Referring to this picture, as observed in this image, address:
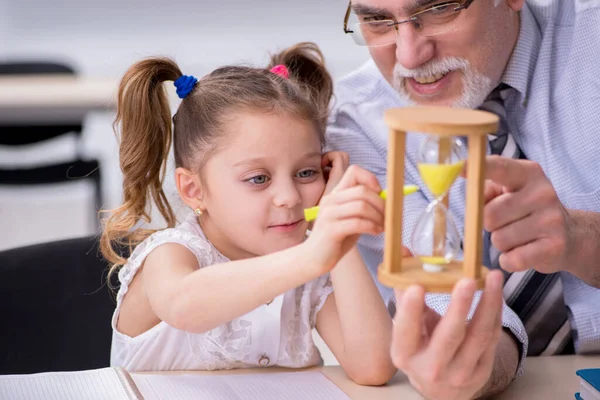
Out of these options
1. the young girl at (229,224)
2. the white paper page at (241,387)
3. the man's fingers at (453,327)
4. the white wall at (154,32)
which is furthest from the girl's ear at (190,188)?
the white wall at (154,32)

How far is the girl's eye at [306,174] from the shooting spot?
6.00ft

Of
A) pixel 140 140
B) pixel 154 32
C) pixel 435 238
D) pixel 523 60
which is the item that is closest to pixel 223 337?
pixel 140 140

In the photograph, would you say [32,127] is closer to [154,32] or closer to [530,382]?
[154,32]

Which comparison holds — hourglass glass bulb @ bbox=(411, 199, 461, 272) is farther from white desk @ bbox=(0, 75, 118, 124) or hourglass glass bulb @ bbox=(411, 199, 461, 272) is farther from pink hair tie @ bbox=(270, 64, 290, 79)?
white desk @ bbox=(0, 75, 118, 124)

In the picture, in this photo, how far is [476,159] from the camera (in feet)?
3.96

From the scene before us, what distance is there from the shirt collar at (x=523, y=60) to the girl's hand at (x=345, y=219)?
2.99 ft

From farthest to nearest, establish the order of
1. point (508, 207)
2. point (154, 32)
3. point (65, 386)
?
point (154, 32) → point (65, 386) → point (508, 207)

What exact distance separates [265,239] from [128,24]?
5.57 metres

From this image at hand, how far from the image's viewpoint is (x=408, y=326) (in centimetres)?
127

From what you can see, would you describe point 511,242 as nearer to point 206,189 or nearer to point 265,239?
point 265,239

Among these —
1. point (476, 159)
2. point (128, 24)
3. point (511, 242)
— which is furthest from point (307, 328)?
point (128, 24)

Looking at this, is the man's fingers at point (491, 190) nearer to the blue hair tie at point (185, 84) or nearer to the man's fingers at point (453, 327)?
the man's fingers at point (453, 327)

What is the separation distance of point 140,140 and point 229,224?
0.28m

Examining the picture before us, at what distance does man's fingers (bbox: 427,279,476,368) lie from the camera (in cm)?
121
